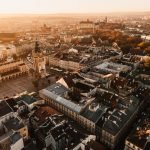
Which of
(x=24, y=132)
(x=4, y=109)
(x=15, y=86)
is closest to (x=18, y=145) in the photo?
(x=24, y=132)

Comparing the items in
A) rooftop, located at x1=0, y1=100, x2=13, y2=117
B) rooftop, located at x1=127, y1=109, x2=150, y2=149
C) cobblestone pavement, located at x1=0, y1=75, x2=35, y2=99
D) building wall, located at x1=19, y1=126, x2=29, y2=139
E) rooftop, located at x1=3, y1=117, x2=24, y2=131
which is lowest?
cobblestone pavement, located at x1=0, y1=75, x2=35, y2=99

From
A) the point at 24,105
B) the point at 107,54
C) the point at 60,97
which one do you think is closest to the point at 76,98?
the point at 60,97

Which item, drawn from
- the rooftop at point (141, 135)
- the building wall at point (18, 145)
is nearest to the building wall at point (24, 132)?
the building wall at point (18, 145)

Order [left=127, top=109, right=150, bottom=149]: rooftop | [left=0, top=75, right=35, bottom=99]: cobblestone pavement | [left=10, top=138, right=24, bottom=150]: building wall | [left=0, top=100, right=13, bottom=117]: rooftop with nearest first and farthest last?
[left=10, top=138, right=24, bottom=150]: building wall → [left=127, top=109, right=150, bottom=149]: rooftop → [left=0, top=100, right=13, bottom=117]: rooftop → [left=0, top=75, right=35, bottom=99]: cobblestone pavement

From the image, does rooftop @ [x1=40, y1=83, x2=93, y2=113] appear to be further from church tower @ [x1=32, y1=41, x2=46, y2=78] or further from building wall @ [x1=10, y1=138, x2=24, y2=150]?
church tower @ [x1=32, y1=41, x2=46, y2=78]

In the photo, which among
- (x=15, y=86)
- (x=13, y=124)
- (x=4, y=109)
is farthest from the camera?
(x=15, y=86)

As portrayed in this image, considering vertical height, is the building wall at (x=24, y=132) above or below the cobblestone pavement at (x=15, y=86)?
above

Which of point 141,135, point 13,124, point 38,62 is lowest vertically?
point 141,135

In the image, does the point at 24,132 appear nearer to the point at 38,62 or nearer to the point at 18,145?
the point at 18,145

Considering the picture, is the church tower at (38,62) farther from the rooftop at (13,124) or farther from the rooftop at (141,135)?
the rooftop at (141,135)

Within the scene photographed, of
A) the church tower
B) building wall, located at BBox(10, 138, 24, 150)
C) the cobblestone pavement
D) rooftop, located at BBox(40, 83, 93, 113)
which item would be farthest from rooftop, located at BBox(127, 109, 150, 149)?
the church tower

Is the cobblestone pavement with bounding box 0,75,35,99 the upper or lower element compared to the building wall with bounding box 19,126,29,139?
lower

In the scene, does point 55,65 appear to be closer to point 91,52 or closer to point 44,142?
point 91,52
